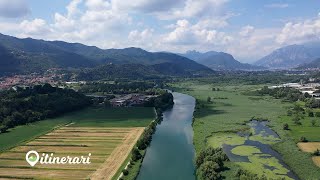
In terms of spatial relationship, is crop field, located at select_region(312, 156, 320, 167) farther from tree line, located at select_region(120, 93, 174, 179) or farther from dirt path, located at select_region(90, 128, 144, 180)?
dirt path, located at select_region(90, 128, 144, 180)

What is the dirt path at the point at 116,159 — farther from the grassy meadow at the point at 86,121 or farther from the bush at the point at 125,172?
the grassy meadow at the point at 86,121

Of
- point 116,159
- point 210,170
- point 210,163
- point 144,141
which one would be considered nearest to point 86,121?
point 144,141

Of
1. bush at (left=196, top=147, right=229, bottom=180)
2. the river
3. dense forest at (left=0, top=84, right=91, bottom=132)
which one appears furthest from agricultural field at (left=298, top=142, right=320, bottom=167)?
dense forest at (left=0, top=84, right=91, bottom=132)

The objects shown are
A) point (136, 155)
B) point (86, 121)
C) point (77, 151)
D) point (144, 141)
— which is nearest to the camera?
point (136, 155)

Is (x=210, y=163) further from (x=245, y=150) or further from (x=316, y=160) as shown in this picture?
(x=316, y=160)

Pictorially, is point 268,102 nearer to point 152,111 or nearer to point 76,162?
point 152,111

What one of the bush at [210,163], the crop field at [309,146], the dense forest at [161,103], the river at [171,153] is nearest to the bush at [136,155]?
the river at [171,153]

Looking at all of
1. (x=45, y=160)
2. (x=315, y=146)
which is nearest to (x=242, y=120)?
(x=315, y=146)
